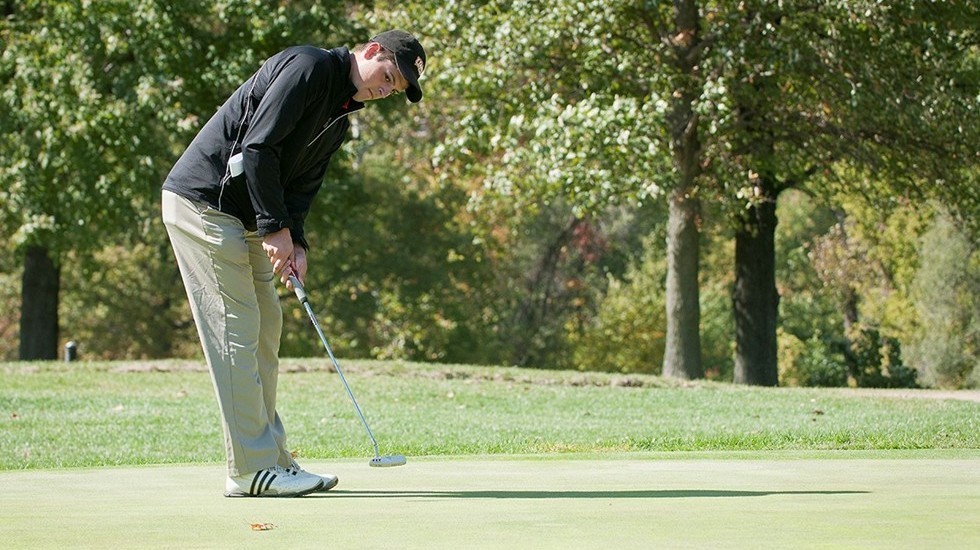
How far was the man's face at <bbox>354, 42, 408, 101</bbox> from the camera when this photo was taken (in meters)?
5.63

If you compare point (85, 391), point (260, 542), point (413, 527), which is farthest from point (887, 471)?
point (85, 391)

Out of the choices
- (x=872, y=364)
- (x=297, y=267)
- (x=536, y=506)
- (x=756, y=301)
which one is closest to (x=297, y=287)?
(x=297, y=267)

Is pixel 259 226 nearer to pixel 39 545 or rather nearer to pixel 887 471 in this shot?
pixel 39 545

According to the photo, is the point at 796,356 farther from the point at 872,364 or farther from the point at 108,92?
the point at 108,92

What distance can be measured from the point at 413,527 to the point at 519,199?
16646mm

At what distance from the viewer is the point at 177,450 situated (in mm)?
10250

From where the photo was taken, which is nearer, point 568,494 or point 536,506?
point 536,506

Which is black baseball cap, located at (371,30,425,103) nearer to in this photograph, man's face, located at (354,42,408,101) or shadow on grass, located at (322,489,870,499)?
man's face, located at (354,42,408,101)

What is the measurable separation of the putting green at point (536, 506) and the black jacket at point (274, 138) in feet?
3.81

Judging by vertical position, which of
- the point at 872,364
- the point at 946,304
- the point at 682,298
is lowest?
the point at 872,364

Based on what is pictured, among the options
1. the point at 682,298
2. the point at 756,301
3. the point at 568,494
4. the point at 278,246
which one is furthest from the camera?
the point at 756,301

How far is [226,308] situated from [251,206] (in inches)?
16.9

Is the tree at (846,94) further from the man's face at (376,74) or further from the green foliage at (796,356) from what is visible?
the green foliage at (796,356)

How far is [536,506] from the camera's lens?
472cm
